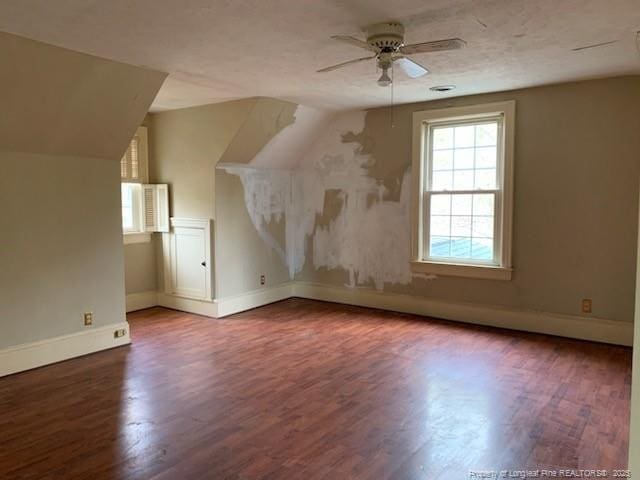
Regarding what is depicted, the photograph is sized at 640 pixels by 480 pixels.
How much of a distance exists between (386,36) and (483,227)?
275 cm

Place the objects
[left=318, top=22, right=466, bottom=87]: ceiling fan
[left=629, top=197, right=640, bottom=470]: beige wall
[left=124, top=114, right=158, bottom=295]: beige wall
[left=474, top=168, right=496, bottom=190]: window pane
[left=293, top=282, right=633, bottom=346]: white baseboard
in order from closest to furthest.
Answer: [left=629, top=197, right=640, bottom=470]: beige wall, [left=318, top=22, right=466, bottom=87]: ceiling fan, [left=293, top=282, right=633, bottom=346]: white baseboard, [left=474, top=168, right=496, bottom=190]: window pane, [left=124, top=114, right=158, bottom=295]: beige wall

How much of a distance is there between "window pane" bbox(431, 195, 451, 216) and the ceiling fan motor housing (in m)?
2.55

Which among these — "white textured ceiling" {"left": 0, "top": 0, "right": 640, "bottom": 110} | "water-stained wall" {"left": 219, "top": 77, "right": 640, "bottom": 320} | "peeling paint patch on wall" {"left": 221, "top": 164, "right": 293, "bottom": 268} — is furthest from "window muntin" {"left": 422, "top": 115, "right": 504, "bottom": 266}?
"peeling paint patch on wall" {"left": 221, "top": 164, "right": 293, "bottom": 268}

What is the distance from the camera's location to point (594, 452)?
2518mm

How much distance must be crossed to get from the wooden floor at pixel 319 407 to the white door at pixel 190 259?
2.79 feet

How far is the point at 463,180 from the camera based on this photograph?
5.09m

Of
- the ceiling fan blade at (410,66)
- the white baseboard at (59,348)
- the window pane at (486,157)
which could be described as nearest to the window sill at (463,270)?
the window pane at (486,157)

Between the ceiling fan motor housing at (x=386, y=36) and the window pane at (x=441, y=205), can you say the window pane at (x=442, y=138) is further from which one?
the ceiling fan motor housing at (x=386, y=36)

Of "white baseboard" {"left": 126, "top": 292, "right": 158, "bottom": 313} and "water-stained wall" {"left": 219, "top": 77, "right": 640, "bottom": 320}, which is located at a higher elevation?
"water-stained wall" {"left": 219, "top": 77, "right": 640, "bottom": 320}

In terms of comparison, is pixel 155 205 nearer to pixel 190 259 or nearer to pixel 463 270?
pixel 190 259

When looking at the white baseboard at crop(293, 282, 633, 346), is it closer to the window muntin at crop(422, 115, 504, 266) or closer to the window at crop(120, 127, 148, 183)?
the window muntin at crop(422, 115, 504, 266)

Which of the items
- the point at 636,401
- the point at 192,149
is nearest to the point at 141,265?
the point at 192,149

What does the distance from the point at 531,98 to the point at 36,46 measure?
14.0 ft

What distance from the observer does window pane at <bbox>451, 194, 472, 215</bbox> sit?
16.6 ft
